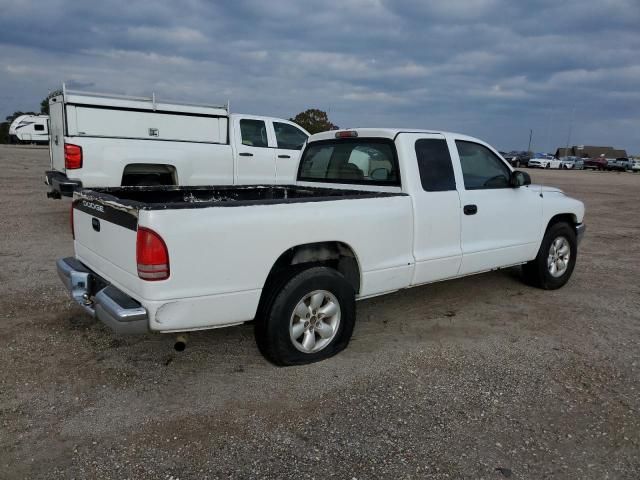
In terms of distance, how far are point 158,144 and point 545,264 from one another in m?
6.13

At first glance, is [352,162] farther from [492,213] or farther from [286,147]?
[286,147]

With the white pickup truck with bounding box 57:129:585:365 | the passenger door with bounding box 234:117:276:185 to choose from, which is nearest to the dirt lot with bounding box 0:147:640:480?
the white pickup truck with bounding box 57:129:585:365

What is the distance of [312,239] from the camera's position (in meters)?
3.67

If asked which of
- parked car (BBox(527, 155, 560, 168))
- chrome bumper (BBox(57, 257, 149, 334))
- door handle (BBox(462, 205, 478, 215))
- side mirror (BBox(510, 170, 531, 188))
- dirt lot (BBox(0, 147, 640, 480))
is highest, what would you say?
parked car (BBox(527, 155, 560, 168))

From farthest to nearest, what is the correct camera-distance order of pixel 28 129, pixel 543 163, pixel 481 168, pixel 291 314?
1. pixel 543 163
2. pixel 28 129
3. pixel 481 168
4. pixel 291 314

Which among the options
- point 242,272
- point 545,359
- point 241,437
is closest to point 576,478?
point 545,359

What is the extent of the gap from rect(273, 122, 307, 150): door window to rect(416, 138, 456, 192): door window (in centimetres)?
575

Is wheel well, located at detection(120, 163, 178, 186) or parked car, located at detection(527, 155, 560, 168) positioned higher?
parked car, located at detection(527, 155, 560, 168)

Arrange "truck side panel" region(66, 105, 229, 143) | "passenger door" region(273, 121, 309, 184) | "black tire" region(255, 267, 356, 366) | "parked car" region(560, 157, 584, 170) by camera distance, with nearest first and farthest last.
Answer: "black tire" region(255, 267, 356, 366), "truck side panel" region(66, 105, 229, 143), "passenger door" region(273, 121, 309, 184), "parked car" region(560, 157, 584, 170)

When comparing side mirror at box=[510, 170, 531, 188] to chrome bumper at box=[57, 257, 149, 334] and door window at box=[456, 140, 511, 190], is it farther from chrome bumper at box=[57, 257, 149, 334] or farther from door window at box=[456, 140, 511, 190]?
chrome bumper at box=[57, 257, 149, 334]

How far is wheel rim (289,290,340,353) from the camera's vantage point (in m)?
3.71

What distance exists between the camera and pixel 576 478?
2.68 meters

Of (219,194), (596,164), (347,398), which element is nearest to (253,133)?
(219,194)

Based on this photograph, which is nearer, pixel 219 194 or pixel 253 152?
pixel 219 194
